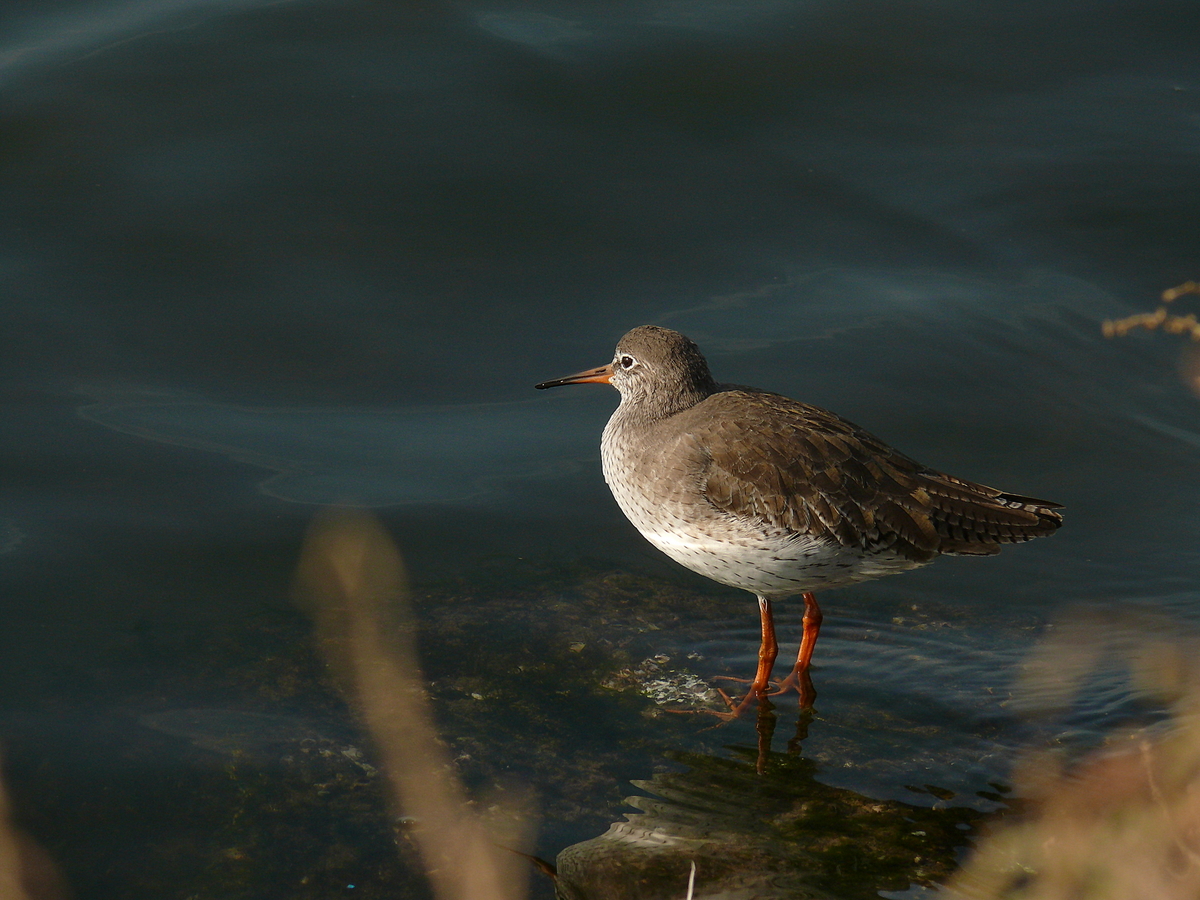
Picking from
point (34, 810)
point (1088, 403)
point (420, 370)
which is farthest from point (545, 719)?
point (1088, 403)

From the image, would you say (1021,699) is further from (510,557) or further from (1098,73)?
(1098,73)

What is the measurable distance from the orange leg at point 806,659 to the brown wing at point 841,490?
66 cm

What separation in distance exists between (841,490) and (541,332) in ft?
12.0

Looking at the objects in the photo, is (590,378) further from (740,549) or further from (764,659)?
(764,659)

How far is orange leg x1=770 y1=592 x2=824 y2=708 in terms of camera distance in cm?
675

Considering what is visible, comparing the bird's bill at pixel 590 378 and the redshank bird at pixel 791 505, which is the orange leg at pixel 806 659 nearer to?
the redshank bird at pixel 791 505

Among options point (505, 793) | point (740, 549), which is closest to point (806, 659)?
point (740, 549)

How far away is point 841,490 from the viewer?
652 centimetres

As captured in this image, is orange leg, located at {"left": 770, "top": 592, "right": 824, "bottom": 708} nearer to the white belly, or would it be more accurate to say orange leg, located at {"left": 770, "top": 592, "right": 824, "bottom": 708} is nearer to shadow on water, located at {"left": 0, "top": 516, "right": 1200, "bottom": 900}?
shadow on water, located at {"left": 0, "top": 516, "right": 1200, "bottom": 900}

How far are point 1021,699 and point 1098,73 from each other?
7600 millimetres

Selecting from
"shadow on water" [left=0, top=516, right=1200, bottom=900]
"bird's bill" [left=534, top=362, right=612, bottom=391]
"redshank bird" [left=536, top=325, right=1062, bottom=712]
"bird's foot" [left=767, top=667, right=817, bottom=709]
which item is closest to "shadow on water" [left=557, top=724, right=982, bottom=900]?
"shadow on water" [left=0, top=516, right=1200, bottom=900]

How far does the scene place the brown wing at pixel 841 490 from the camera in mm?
6473

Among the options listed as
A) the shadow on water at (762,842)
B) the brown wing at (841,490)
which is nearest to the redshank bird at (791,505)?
the brown wing at (841,490)

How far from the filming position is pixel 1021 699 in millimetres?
6523
